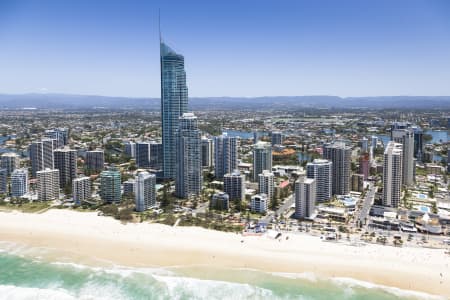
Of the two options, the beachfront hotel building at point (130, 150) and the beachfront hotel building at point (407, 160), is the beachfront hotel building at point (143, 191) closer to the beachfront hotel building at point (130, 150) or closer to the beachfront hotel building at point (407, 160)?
the beachfront hotel building at point (130, 150)

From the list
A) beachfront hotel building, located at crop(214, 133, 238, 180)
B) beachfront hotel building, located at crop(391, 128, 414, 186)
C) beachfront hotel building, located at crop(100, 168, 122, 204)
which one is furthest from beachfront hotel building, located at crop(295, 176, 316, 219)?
beachfront hotel building, located at crop(100, 168, 122, 204)

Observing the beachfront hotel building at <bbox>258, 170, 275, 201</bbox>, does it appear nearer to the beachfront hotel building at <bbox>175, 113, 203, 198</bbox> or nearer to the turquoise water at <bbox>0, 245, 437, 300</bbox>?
the beachfront hotel building at <bbox>175, 113, 203, 198</bbox>

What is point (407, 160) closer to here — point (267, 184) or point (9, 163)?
point (267, 184)

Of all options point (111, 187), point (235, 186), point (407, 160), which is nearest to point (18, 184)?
point (111, 187)

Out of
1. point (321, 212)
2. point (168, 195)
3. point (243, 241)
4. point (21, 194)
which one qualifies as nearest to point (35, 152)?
point (21, 194)

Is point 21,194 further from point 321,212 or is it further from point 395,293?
point 395,293
